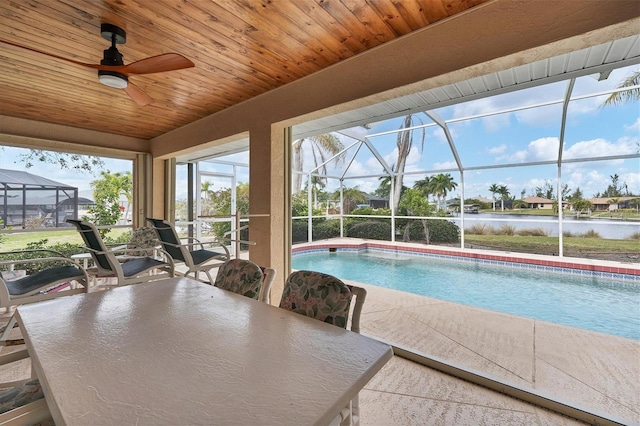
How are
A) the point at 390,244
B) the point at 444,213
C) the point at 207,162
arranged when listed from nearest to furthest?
the point at 207,162
the point at 444,213
the point at 390,244

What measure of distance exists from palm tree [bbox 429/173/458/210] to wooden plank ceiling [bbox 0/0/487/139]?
5.38m

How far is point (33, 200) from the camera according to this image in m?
4.70

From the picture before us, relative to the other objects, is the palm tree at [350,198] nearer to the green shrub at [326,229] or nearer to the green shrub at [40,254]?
the green shrub at [326,229]

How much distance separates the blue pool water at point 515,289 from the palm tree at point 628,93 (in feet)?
9.62

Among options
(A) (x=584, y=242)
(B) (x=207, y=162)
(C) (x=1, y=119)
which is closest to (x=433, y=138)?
(A) (x=584, y=242)

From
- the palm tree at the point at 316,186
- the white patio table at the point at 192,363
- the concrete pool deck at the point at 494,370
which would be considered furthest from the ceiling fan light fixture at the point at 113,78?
the palm tree at the point at 316,186

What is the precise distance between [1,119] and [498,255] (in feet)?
28.5

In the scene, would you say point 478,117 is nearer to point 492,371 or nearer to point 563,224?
point 563,224

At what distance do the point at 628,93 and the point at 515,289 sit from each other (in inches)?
134

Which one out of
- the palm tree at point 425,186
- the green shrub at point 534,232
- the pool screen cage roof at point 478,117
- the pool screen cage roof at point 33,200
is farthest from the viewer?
the palm tree at point 425,186

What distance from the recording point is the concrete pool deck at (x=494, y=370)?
1.62 metres

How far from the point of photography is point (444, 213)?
7066 millimetres

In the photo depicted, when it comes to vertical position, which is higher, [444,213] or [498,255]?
[444,213]

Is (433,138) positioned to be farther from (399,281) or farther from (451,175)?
(399,281)
